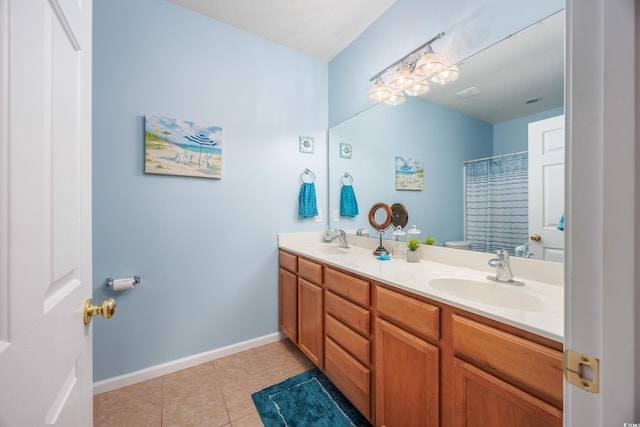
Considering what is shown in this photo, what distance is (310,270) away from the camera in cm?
176

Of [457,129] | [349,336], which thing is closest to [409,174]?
[457,129]

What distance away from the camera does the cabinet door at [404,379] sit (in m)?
0.97

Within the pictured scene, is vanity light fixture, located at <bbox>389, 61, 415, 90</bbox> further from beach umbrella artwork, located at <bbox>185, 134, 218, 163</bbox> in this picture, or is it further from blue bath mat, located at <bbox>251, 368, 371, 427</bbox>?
blue bath mat, located at <bbox>251, 368, 371, 427</bbox>

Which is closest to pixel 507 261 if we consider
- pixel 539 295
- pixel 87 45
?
pixel 539 295

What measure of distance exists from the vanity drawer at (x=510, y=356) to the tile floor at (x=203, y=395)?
3.91 feet

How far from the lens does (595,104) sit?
1.19ft

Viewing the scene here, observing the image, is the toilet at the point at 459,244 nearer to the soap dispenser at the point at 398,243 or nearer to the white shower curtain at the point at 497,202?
the white shower curtain at the point at 497,202

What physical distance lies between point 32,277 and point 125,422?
60.8 inches

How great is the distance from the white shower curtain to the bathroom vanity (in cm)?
15

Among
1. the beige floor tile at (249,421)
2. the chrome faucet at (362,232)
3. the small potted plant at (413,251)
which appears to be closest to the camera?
the beige floor tile at (249,421)

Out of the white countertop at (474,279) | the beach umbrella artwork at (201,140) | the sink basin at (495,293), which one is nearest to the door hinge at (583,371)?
the white countertop at (474,279)

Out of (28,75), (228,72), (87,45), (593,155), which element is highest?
(228,72)

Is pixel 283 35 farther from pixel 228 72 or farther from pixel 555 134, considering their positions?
pixel 555 134

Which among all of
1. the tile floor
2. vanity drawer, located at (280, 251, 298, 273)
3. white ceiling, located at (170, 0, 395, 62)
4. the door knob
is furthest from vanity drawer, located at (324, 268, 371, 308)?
white ceiling, located at (170, 0, 395, 62)
